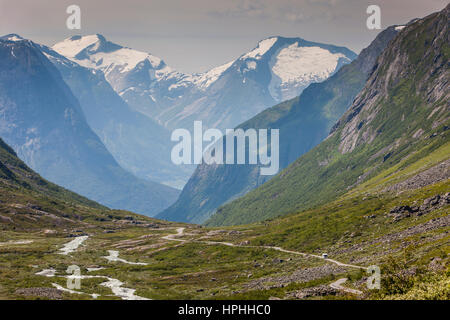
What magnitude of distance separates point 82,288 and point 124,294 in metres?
12.7

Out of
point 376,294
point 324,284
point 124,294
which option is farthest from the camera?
point 124,294

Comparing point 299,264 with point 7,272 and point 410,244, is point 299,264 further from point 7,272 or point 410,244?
point 7,272

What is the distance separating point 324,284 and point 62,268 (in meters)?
98.1

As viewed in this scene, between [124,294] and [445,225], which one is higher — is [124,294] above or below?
below

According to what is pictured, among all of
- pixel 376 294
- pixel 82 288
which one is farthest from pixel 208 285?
pixel 376 294

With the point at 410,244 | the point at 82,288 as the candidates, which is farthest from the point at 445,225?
the point at 82,288
